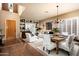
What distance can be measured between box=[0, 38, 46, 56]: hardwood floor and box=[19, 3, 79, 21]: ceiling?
51cm

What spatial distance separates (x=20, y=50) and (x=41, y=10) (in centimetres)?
82

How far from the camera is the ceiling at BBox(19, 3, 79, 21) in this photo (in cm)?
176

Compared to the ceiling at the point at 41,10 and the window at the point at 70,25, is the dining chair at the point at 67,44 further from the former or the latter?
the ceiling at the point at 41,10

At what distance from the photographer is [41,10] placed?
1821 millimetres

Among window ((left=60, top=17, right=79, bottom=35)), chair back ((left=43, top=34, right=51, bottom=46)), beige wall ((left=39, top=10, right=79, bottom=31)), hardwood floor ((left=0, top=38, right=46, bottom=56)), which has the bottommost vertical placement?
hardwood floor ((left=0, top=38, right=46, bottom=56))

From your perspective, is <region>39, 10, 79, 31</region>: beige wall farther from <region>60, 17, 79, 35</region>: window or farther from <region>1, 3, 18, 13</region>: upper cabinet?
<region>1, 3, 18, 13</region>: upper cabinet

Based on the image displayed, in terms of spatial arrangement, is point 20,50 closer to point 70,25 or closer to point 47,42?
point 47,42

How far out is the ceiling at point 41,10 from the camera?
5.77ft

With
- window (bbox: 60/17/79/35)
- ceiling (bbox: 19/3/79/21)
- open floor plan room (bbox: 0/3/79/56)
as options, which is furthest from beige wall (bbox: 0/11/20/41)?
window (bbox: 60/17/79/35)

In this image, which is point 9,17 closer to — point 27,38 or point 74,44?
point 27,38

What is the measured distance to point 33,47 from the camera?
1.82m

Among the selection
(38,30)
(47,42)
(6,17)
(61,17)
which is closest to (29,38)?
(38,30)

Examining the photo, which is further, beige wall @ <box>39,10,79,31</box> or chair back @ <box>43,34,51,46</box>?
chair back @ <box>43,34,51,46</box>

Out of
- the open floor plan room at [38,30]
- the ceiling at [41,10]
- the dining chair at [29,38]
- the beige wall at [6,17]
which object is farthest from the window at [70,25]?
the beige wall at [6,17]
